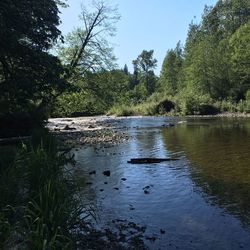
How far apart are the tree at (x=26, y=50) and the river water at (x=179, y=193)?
12.7 feet

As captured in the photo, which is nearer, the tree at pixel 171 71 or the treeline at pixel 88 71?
the treeline at pixel 88 71

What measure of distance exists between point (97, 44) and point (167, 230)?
116 feet

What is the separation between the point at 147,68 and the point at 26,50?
374 feet

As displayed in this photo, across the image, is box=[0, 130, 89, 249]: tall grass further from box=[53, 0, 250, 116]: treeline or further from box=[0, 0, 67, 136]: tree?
box=[53, 0, 250, 116]: treeline

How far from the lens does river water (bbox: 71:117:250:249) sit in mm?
9305

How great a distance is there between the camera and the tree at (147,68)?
417 ft

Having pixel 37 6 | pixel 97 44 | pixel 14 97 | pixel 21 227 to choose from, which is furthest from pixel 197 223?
pixel 97 44

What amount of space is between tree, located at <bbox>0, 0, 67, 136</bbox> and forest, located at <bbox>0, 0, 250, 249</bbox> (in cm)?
4

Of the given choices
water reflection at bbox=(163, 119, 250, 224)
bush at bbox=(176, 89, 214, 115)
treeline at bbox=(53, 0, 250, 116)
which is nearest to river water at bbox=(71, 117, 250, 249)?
water reflection at bbox=(163, 119, 250, 224)

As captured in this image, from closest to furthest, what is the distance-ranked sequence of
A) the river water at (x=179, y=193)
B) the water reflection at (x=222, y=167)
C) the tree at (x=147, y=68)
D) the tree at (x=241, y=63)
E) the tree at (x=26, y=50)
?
the river water at (x=179, y=193)
the water reflection at (x=222, y=167)
the tree at (x=26, y=50)
the tree at (x=241, y=63)
the tree at (x=147, y=68)

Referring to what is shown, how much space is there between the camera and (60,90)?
19.0 m

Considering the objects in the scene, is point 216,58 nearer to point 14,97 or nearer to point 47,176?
point 14,97

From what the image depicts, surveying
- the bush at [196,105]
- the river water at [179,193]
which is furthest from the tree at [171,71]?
the river water at [179,193]

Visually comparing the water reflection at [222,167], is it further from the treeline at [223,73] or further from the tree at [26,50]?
the treeline at [223,73]
